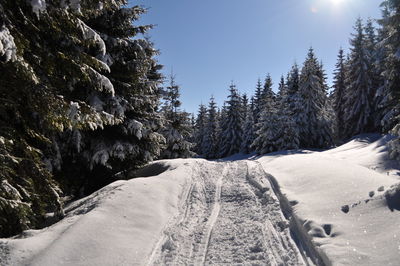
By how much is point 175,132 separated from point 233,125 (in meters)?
21.2

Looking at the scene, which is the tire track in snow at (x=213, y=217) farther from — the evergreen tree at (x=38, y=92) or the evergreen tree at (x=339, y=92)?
the evergreen tree at (x=339, y=92)

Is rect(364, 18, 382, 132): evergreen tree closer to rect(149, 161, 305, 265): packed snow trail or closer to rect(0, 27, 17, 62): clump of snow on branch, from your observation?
rect(149, 161, 305, 265): packed snow trail

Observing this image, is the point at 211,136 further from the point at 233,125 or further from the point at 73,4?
the point at 73,4

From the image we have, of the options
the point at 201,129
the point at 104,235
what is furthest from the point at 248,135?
the point at 104,235

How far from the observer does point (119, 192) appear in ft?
25.3

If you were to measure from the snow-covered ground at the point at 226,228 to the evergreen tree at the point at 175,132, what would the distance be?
1300cm

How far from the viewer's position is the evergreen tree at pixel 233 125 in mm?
42344

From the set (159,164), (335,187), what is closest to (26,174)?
(335,187)

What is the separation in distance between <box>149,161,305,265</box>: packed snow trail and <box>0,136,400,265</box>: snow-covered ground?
0.02m

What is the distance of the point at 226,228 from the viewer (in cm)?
634

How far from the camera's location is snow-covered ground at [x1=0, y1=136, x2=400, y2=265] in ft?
15.3

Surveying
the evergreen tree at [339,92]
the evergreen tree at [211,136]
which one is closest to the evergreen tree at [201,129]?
the evergreen tree at [211,136]

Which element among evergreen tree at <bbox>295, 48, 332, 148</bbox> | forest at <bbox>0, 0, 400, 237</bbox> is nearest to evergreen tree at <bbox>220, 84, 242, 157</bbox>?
evergreen tree at <bbox>295, 48, 332, 148</bbox>

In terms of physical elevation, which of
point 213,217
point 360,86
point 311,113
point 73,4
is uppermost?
Result: point 360,86
